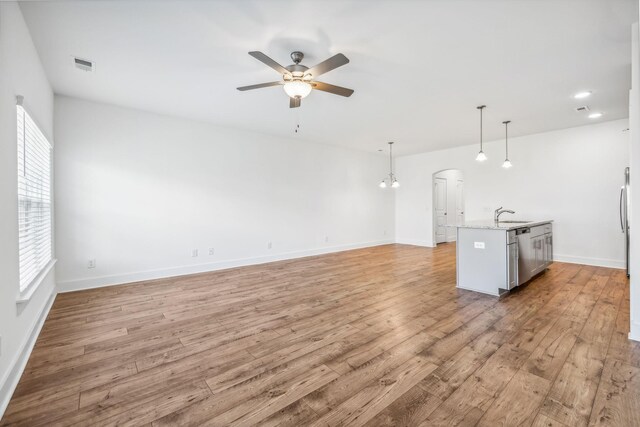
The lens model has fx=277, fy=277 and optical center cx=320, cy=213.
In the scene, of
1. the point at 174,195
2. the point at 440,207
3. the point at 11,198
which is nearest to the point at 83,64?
the point at 11,198

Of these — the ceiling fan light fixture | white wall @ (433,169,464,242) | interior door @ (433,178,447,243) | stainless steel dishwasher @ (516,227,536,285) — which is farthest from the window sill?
white wall @ (433,169,464,242)

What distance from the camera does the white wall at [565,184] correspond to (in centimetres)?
543

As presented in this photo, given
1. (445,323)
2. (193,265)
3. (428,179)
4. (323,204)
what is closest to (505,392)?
(445,323)

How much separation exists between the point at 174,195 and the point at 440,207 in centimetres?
769

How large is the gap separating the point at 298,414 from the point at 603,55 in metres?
4.62

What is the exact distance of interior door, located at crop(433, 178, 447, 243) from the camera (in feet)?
28.9

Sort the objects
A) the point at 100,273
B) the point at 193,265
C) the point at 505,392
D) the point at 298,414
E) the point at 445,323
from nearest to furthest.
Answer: the point at 298,414 < the point at 505,392 < the point at 445,323 < the point at 100,273 < the point at 193,265

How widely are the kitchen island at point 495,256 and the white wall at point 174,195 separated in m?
3.81

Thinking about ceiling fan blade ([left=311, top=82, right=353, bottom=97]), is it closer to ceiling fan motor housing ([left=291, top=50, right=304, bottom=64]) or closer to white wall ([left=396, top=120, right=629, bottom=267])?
ceiling fan motor housing ([left=291, top=50, right=304, bottom=64])

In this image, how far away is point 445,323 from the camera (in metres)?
3.04

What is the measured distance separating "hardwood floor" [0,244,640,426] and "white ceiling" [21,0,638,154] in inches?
115

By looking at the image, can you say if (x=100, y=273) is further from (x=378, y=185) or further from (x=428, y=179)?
(x=428, y=179)

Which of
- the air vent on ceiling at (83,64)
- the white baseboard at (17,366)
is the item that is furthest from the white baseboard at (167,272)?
the air vent on ceiling at (83,64)

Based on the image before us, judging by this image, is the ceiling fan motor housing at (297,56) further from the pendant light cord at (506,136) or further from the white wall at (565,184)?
the white wall at (565,184)
